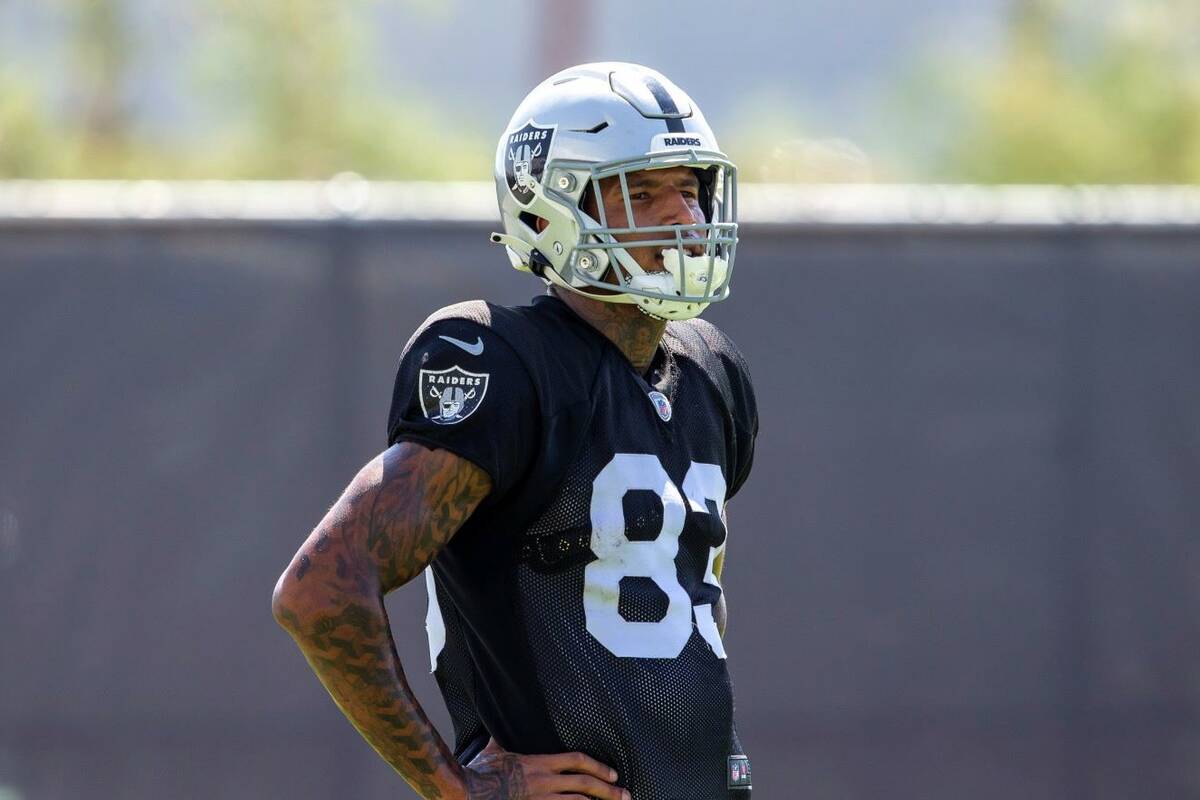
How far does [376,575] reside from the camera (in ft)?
6.90

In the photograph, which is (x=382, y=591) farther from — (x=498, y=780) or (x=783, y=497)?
(x=783, y=497)

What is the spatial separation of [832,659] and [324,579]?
2666mm

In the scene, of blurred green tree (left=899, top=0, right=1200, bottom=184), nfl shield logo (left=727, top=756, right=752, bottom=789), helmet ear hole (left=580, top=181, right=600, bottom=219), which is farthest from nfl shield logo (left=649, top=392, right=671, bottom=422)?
blurred green tree (left=899, top=0, right=1200, bottom=184)

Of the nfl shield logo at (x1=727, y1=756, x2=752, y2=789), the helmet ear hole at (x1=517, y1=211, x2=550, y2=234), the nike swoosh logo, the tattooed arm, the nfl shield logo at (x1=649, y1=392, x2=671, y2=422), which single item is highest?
the helmet ear hole at (x1=517, y1=211, x2=550, y2=234)

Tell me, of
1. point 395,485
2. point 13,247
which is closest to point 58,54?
point 13,247

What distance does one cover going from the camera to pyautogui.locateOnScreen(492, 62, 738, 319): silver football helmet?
7.82ft

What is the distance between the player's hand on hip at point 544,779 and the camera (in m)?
2.18

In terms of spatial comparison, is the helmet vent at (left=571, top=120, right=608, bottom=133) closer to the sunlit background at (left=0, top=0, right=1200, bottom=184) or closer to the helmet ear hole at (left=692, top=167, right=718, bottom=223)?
the helmet ear hole at (left=692, top=167, right=718, bottom=223)

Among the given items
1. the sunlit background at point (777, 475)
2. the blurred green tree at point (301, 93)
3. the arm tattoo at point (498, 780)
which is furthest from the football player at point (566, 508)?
the blurred green tree at point (301, 93)

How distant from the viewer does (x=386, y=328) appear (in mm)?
4391

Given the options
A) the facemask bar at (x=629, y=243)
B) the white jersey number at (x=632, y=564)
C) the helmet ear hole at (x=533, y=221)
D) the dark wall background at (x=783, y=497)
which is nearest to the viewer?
the white jersey number at (x=632, y=564)

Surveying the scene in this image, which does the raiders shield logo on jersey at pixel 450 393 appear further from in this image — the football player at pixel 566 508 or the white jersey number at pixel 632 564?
the white jersey number at pixel 632 564

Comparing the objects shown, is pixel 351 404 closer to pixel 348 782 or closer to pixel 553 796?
pixel 348 782

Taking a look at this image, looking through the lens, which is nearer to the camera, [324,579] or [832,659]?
[324,579]
